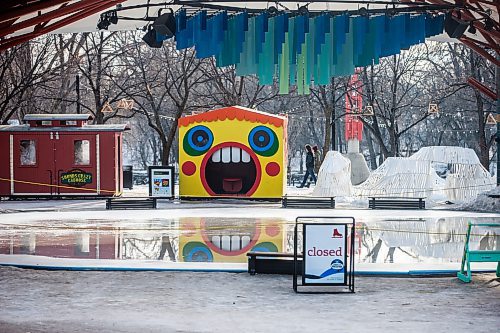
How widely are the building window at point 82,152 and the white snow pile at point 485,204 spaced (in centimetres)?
1276

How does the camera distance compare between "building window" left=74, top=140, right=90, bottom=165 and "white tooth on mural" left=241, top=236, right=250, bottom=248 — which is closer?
"white tooth on mural" left=241, top=236, right=250, bottom=248

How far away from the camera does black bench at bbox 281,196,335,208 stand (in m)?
26.6

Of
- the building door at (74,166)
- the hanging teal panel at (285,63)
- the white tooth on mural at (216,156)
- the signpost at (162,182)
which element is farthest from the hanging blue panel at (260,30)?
the building door at (74,166)

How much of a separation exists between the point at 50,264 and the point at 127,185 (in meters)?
25.2

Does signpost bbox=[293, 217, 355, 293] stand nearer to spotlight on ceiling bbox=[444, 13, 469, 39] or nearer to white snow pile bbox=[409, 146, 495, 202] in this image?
spotlight on ceiling bbox=[444, 13, 469, 39]

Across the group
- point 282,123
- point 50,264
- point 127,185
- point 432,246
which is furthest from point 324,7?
point 127,185

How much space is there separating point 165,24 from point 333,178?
13659 millimetres

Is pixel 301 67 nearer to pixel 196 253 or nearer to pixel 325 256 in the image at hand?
pixel 196 253

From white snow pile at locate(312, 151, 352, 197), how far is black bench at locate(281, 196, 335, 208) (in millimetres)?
2553

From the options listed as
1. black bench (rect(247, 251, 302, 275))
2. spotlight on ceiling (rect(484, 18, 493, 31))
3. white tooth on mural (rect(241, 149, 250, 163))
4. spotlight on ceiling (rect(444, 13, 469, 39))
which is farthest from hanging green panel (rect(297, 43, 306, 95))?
white tooth on mural (rect(241, 149, 250, 163))

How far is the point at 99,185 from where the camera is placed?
1177 inches

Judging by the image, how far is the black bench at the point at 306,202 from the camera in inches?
1046

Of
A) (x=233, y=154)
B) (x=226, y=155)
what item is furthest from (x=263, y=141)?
(x=226, y=155)

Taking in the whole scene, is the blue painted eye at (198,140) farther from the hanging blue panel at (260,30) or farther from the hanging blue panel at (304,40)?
the hanging blue panel at (260,30)
